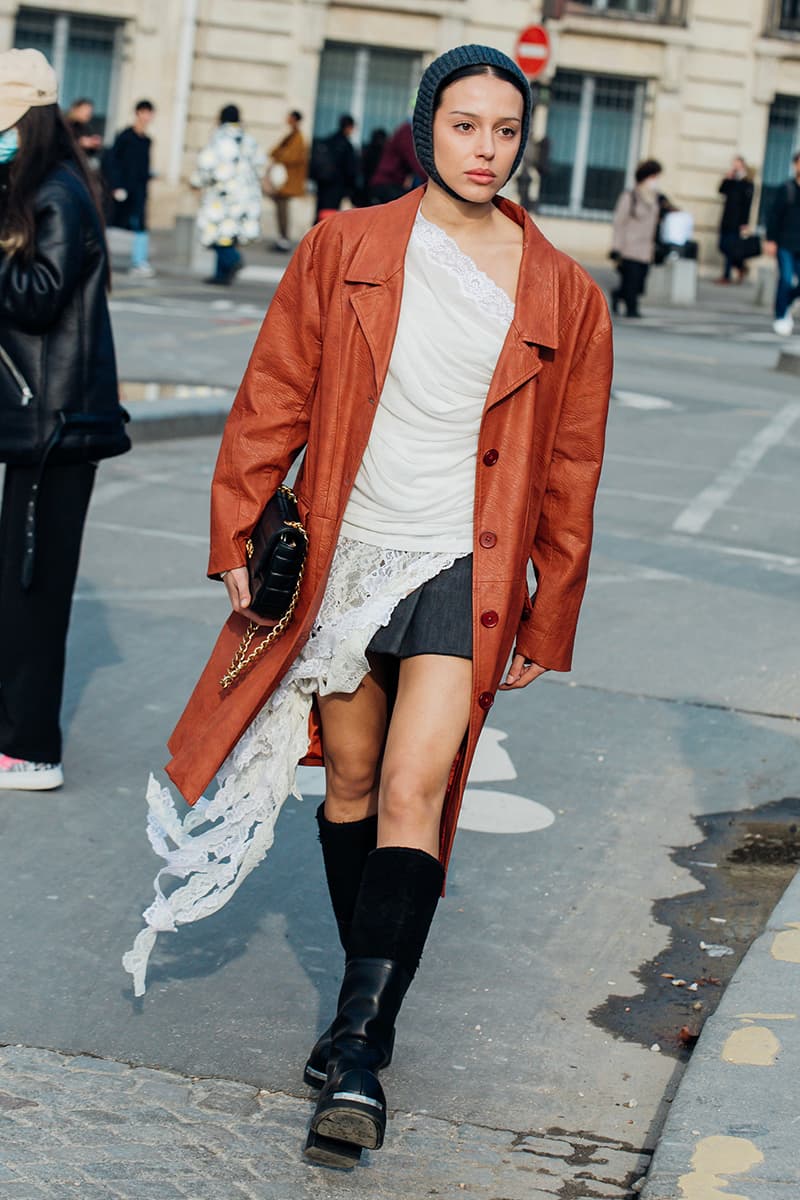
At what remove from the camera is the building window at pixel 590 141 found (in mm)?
36250

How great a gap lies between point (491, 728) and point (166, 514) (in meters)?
3.57

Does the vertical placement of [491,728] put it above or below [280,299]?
below

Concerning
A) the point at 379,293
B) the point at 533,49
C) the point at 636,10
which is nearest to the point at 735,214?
the point at 636,10

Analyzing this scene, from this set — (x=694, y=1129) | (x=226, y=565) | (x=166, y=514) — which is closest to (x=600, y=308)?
(x=226, y=565)

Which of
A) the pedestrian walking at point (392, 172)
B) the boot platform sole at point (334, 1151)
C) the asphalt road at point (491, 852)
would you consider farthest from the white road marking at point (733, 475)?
the pedestrian walking at point (392, 172)

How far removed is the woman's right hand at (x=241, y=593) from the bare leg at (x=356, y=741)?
197 mm

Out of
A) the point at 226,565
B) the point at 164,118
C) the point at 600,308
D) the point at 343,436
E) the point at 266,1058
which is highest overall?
the point at 164,118

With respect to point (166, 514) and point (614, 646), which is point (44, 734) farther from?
point (166, 514)

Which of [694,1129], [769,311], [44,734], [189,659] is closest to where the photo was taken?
[694,1129]

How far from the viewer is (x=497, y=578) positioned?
11.8 feet

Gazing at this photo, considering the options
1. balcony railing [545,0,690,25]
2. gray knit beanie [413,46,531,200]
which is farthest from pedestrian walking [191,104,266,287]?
gray knit beanie [413,46,531,200]

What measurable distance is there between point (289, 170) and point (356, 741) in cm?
2777

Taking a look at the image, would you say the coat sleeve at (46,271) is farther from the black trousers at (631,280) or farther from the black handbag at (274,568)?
the black trousers at (631,280)

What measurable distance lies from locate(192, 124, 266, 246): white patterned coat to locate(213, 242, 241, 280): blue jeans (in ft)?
1.07
